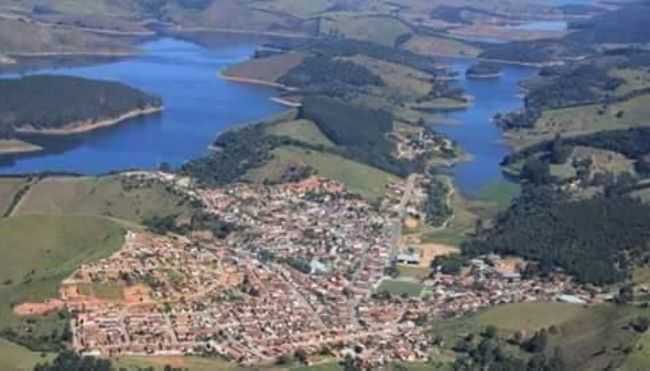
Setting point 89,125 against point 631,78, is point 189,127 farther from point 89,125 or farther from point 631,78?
point 631,78

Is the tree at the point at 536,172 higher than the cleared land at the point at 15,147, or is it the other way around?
the tree at the point at 536,172

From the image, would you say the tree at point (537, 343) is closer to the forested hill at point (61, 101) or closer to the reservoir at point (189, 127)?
the reservoir at point (189, 127)

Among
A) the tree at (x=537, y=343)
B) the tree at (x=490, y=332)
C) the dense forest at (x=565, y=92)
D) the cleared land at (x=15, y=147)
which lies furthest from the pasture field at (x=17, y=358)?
the dense forest at (x=565, y=92)

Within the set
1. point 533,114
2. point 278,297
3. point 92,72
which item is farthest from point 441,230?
point 92,72

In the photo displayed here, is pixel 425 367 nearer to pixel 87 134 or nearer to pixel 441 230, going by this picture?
pixel 441 230

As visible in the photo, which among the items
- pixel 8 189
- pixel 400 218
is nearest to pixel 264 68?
pixel 8 189

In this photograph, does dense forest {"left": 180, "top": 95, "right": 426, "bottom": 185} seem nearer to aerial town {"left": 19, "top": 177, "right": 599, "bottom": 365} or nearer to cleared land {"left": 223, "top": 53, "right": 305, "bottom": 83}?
aerial town {"left": 19, "top": 177, "right": 599, "bottom": 365}
